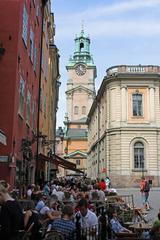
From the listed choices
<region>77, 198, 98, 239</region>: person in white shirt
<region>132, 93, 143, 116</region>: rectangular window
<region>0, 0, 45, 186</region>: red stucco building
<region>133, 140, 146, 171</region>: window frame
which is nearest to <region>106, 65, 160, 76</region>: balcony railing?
<region>132, 93, 143, 116</region>: rectangular window

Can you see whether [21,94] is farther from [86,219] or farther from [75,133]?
[75,133]

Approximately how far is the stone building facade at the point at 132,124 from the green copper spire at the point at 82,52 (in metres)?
73.6

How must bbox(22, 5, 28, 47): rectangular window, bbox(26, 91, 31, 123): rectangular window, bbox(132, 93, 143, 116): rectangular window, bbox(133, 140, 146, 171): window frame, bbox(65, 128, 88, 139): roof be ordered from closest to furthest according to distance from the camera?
bbox(22, 5, 28, 47): rectangular window, bbox(26, 91, 31, 123): rectangular window, bbox(133, 140, 146, 171): window frame, bbox(132, 93, 143, 116): rectangular window, bbox(65, 128, 88, 139): roof

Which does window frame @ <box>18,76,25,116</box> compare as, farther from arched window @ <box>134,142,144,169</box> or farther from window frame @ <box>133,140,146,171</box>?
arched window @ <box>134,142,144,169</box>

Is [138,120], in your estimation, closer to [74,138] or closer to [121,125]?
[121,125]

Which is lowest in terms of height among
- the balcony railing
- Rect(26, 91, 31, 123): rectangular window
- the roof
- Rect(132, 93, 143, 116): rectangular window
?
Rect(26, 91, 31, 123): rectangular window

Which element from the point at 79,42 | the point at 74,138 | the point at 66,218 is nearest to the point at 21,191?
the point at 66,218

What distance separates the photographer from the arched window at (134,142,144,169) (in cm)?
4641

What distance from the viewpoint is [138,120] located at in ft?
156

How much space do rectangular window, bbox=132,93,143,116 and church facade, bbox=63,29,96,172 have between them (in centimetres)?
6768

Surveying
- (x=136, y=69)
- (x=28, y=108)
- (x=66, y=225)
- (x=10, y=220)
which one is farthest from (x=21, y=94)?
(x=136, y=69)

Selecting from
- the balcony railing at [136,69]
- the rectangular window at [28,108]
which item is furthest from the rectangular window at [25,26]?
the balcony railing at [136,69]

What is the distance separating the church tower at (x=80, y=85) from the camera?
117375 millimetres

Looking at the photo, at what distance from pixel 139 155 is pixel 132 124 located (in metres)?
3.66
